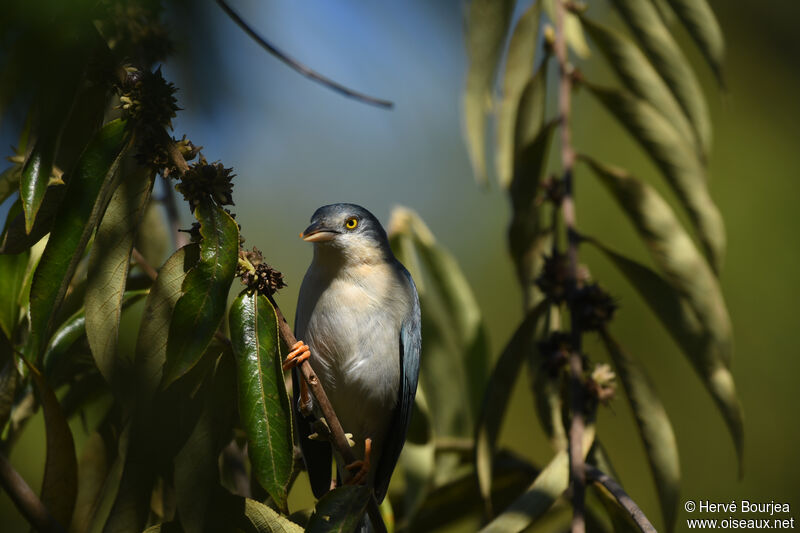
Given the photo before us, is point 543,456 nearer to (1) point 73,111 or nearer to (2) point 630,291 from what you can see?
(2) point 630,291

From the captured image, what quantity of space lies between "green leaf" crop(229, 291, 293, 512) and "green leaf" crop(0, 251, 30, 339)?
0.79 meters

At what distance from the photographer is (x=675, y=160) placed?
8.91 feet

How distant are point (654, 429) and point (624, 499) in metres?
0.60

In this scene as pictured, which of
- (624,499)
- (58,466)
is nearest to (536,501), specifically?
(624,499)

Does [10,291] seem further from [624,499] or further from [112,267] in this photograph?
[624,499]

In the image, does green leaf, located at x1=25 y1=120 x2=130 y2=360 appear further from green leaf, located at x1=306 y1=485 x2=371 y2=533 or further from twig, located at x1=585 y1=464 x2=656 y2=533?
twig, located at x1=585 y1=464 x2=656 y2=533

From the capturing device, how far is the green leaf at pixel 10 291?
1.97 m

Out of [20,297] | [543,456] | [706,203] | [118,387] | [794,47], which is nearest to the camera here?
[118,387]

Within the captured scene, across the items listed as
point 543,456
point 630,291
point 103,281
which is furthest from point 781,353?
point 103,281

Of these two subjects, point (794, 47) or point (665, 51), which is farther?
point (794, 47)

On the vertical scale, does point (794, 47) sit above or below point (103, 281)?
above

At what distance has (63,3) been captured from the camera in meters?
1.22

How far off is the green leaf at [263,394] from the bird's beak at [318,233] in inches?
37.0

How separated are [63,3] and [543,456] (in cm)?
580
